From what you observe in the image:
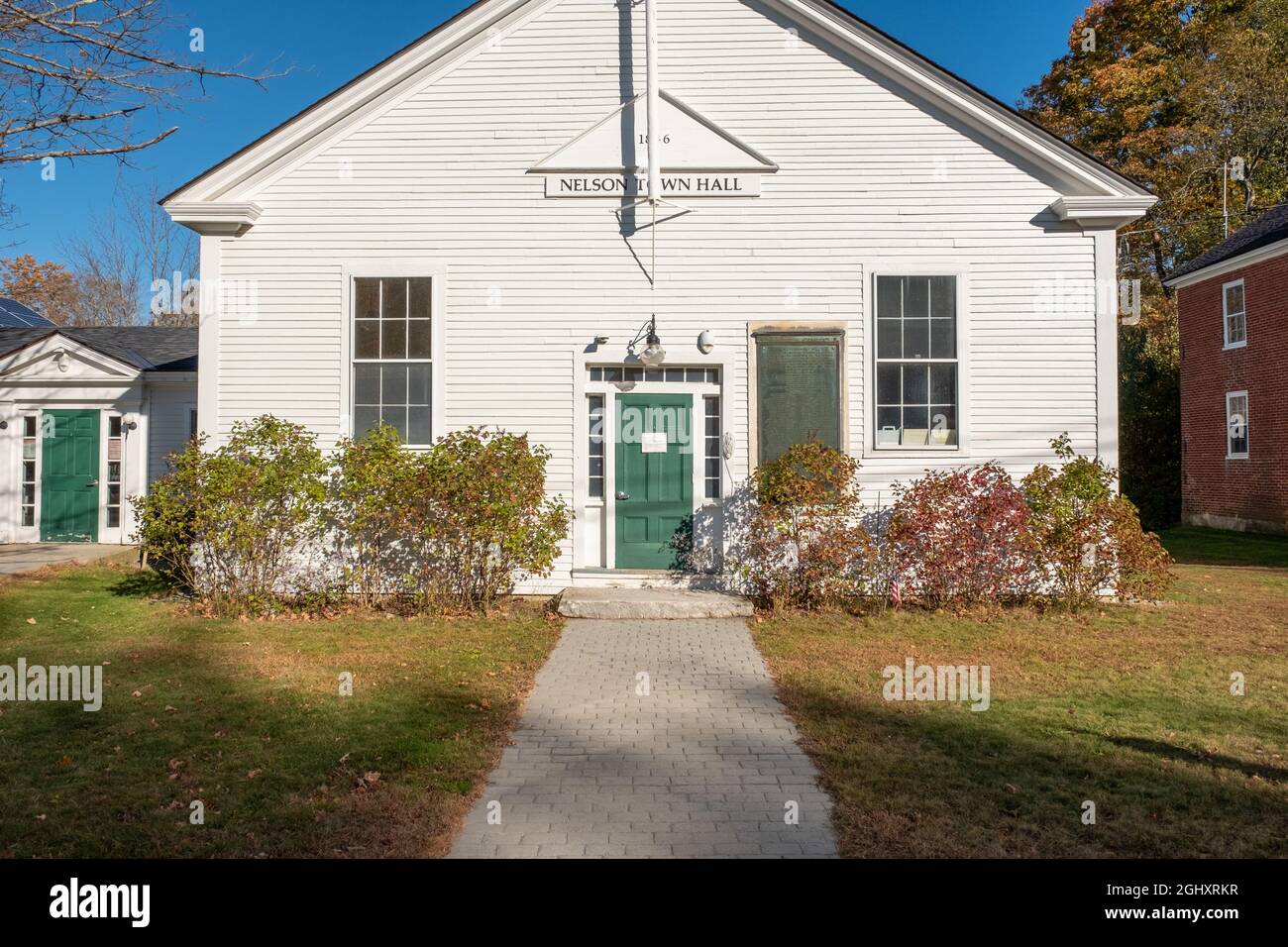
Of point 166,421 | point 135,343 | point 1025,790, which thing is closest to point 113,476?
point 166,421

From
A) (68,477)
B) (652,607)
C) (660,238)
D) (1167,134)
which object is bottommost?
(652,607)

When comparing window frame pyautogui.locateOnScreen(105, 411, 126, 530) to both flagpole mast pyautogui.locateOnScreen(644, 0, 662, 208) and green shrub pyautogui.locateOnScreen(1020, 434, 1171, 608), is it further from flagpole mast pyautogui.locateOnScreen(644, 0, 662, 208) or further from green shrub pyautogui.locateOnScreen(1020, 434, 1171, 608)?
green shrub pyautogui.locateOnScreen(1020, 434, 1171, 608)

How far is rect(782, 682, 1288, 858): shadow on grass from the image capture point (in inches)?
157

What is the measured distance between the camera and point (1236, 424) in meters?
21.8

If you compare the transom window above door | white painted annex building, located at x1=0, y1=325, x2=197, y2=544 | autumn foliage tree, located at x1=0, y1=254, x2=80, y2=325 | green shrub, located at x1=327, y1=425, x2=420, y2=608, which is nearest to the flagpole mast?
the transom window above door

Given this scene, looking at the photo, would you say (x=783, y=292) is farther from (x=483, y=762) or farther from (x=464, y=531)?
(x=483, y=762)

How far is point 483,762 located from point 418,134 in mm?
8450

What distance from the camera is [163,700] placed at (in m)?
6.41

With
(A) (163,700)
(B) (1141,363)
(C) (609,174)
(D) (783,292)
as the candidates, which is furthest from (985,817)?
(B) (1141,363)

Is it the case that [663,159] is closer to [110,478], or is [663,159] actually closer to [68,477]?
[110,478]

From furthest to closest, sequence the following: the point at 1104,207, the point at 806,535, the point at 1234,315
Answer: the point at 1234,315
the point at 1104,207
the point at 806,535

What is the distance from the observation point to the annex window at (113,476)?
51.7 feet

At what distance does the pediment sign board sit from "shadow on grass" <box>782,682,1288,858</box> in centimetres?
696

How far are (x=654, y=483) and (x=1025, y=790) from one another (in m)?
6.54
